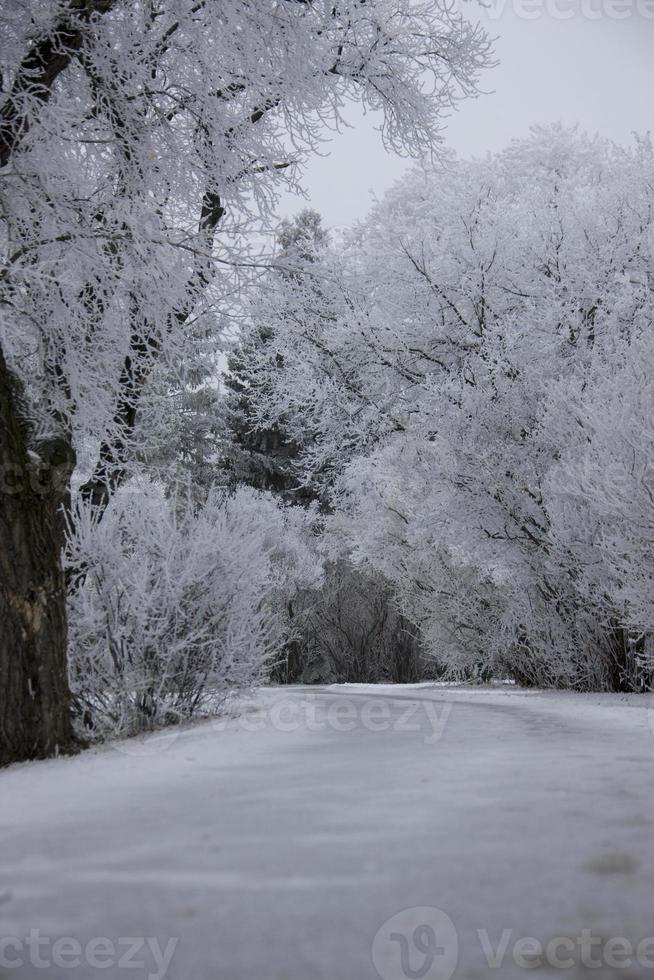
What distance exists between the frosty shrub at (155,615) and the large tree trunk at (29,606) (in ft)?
2.54

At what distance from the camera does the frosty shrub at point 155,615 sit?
5.59m

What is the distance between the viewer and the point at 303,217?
110ft

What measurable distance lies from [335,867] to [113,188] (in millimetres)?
4699

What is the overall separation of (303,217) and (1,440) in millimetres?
30341

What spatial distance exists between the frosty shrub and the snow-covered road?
1672 mm

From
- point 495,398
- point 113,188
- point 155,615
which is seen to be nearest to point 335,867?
point 155,615

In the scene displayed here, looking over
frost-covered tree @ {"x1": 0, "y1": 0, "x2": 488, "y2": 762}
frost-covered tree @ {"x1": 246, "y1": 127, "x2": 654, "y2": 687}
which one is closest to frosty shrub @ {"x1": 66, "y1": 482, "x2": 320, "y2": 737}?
frost-covered tree @ {"x1": 0, "y1": 0, "x2": 488, "y2": 762}

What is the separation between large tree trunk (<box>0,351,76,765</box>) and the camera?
14.8 ft

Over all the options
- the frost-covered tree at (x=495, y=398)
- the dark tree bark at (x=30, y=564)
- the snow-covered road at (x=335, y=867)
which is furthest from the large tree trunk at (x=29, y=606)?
the frost-covered tree at (x=495, y=398)

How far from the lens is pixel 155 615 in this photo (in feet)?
18.6

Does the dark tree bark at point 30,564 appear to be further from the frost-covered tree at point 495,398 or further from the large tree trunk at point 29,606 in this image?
the frost-covered tree at point 495,398

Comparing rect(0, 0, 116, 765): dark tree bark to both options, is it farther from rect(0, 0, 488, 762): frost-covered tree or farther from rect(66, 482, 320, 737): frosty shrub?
rect(66, 482, 320, 737): frosty shrub

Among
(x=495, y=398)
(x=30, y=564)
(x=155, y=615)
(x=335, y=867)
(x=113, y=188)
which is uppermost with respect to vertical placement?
(x=113, y=188)

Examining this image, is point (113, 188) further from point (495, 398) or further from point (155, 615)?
point (495, 398)
